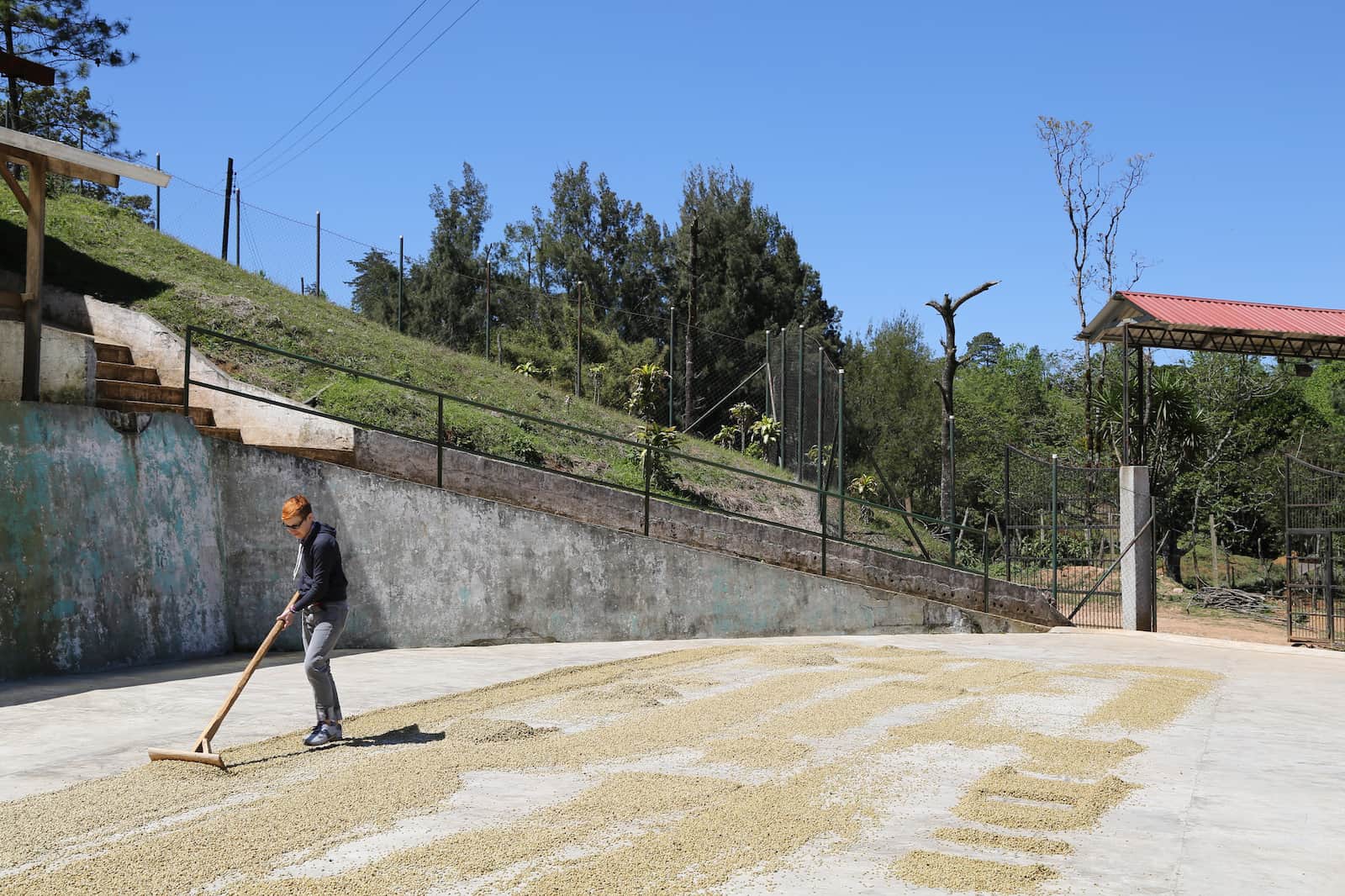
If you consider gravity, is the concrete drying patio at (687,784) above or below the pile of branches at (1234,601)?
above

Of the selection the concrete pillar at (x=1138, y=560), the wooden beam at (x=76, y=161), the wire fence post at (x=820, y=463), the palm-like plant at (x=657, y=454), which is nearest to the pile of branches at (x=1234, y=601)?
the concrete pillar at (x=1138, y=560)

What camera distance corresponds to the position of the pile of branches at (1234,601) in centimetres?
2027

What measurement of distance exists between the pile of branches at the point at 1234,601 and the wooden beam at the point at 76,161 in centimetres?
1943

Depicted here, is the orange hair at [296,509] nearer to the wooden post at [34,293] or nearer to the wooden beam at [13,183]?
the wooden post at [34,293]

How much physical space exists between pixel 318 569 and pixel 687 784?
9.12 feet

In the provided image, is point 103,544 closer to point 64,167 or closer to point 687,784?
point 64,167

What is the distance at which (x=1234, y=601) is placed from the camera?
2095 centimetres

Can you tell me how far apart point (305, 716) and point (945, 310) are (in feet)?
69.9

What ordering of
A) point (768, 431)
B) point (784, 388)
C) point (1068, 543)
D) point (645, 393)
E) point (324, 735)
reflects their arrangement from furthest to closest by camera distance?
point (768, 431) → point (645, 393) → point (784, 388) → point (1068, 543) → point (324, 735)

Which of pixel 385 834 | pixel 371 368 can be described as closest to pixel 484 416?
pixel 371 368

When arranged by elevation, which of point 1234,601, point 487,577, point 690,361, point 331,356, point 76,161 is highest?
point 690,361

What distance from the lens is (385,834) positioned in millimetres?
4703

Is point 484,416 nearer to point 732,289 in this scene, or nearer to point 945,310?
point 945,310

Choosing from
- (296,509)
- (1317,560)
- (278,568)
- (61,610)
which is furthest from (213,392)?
(1317,560)
